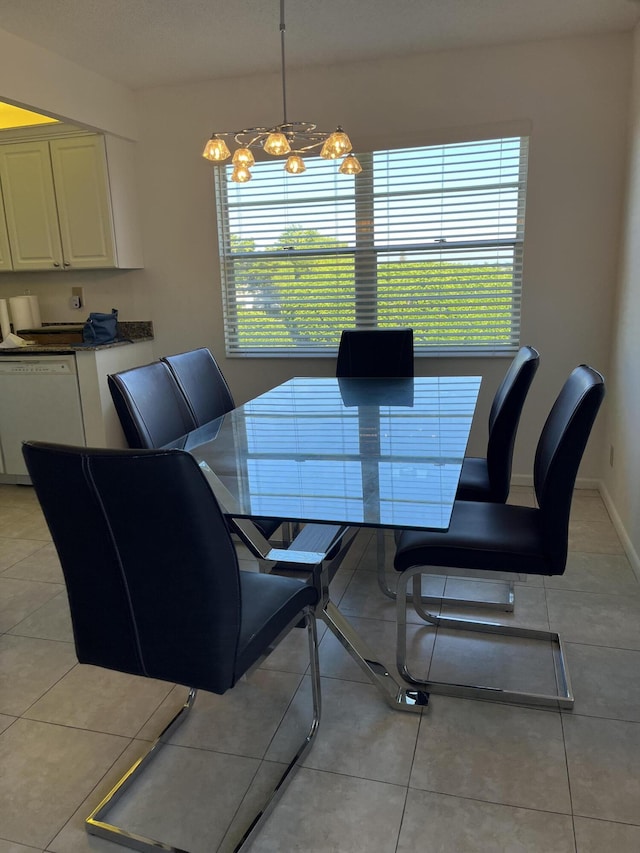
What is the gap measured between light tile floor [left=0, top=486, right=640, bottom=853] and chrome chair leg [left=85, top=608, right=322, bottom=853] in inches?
1.0

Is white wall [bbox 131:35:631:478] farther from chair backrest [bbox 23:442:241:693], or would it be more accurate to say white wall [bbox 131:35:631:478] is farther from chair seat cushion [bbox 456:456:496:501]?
chair backrest [bbox 23:442:241:693]

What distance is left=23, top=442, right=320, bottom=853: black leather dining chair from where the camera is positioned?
1115mm

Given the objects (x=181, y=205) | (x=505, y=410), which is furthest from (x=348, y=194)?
(x=505, y=410)

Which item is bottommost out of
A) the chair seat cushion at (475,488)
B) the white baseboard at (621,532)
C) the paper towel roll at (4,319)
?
the white baseboard at (621,532)

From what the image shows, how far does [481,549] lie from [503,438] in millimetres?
649

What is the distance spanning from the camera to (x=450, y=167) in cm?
354

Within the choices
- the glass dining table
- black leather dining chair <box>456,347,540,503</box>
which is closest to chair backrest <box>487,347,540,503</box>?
Result: black leather dining chair <box>456,347,540,503</box>

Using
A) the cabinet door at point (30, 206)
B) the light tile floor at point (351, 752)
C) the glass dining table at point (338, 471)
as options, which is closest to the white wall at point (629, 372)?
the light tile floor at point (351, 752)

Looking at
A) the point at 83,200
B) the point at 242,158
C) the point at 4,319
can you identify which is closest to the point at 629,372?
the point at 242,158

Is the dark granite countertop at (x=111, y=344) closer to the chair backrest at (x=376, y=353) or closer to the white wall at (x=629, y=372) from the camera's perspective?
the chair backrest at (x=376, y=353)

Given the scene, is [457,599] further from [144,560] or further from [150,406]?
[144,560]

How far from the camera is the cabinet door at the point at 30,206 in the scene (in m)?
3.89

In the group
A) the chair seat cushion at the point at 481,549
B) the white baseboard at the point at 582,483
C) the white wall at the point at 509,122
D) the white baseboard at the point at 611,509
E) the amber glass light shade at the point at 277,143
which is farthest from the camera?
the white baseboard at the point at 582,483

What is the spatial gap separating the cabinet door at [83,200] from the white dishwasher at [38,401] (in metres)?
0.74
